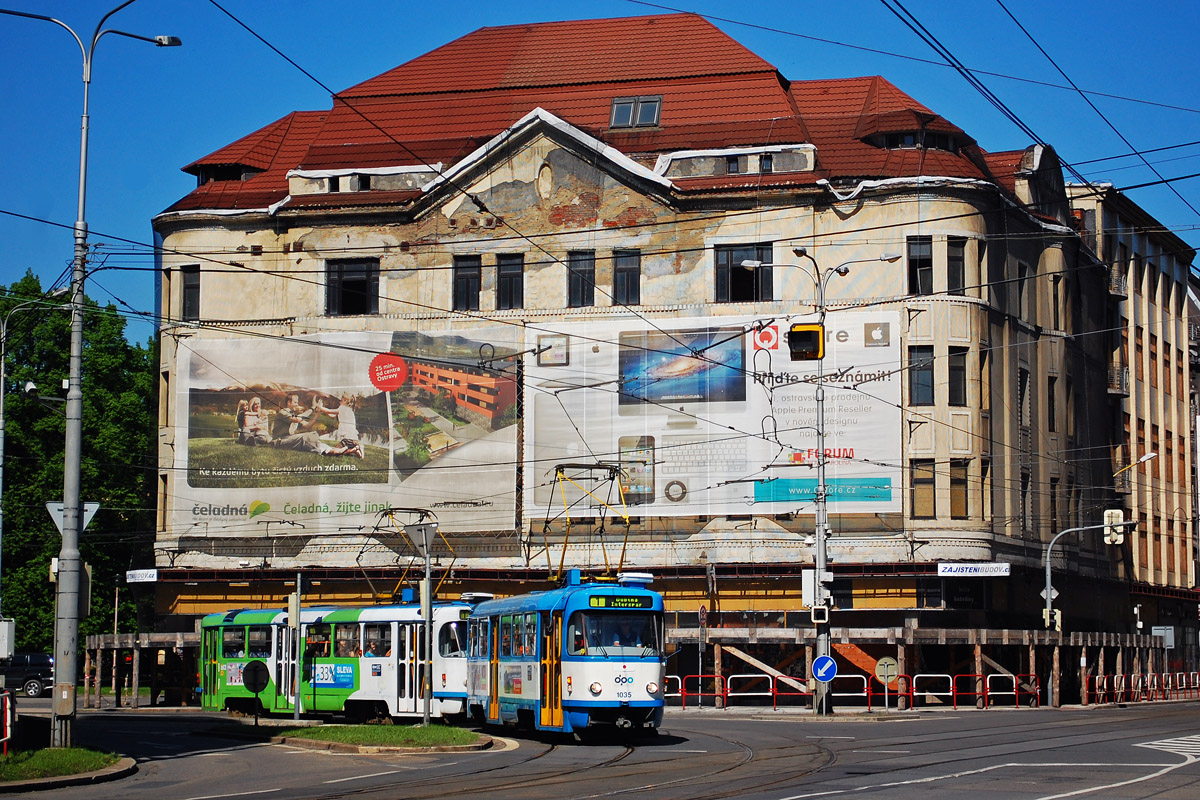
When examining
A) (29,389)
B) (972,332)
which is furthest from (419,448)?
(972,332)

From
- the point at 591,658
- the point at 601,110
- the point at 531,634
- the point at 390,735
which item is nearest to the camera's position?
the point at 390,735

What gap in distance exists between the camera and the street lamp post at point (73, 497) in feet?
73.8

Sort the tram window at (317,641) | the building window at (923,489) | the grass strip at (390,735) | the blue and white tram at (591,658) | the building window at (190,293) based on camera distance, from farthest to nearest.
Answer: the building window at (190,293)
the building window at (923,489)
the tram window at (317,641)
the blue and white tram at (591,658)
the grass strip at (390,735)

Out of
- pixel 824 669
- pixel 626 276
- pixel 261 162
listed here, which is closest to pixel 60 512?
pixel 824 669

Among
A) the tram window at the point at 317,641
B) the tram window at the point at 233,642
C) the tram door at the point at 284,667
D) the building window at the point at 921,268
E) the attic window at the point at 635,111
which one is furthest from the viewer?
the attic window at the point at 635,111

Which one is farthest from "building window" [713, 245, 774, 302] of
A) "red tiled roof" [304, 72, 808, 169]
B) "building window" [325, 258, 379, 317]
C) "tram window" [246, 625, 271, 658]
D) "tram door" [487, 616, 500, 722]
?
"tram door" [487, 616, 500, 722]

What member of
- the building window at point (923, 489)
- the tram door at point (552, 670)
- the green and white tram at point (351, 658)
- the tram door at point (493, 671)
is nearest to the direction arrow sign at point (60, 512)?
the tram door at point (552, 670)

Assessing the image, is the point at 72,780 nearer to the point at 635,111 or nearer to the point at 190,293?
the point at 190,293

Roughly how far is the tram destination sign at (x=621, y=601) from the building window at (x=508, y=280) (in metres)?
28.2

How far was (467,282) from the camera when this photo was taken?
54344 mm

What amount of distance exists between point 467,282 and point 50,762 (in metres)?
35.2

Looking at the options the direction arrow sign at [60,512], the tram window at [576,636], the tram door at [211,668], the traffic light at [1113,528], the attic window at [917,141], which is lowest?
the tram door at [211,668]

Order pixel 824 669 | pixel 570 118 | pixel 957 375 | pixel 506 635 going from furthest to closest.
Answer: pixel 570 118 < pixel 957 375 < pixel 824 669 < pixel 506 635

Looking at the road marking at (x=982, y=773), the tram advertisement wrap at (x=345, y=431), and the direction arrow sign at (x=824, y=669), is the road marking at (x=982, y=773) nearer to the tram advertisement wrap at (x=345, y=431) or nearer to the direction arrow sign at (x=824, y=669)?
the direction arrow sign at (x=824, y=669)
